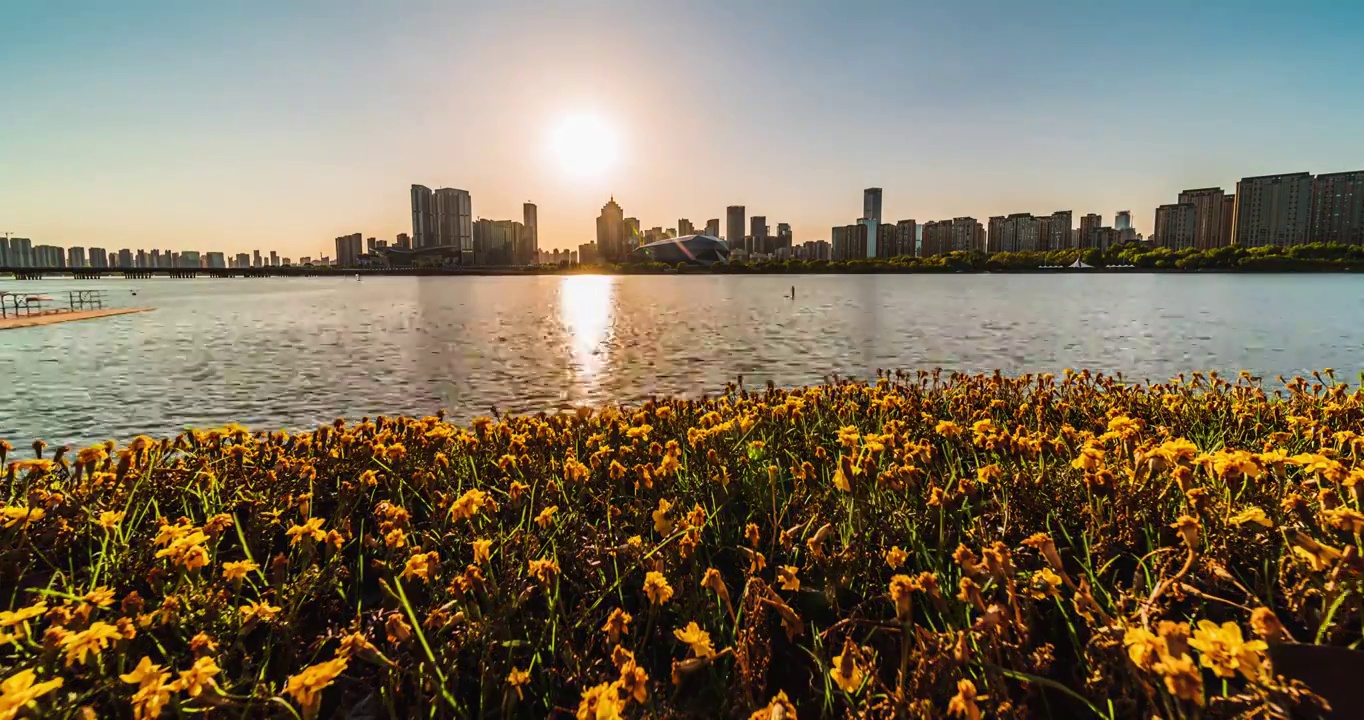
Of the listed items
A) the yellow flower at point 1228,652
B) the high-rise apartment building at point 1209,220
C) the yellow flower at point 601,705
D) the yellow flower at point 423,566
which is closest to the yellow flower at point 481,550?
the yellow flower at point 423,566

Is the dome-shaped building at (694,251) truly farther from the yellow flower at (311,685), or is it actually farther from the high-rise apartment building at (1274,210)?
the yellow flower at (311,685)

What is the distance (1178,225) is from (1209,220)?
6203 mm

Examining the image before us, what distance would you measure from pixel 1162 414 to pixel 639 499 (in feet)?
15.0

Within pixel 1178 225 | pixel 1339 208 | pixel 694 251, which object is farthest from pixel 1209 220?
pixel 694 251

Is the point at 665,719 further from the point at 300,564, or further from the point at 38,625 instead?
the point at 38,625

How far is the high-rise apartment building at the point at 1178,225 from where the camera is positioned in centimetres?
16462

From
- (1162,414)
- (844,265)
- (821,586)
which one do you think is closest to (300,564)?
(821,586)

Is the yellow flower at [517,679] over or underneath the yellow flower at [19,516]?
underneath

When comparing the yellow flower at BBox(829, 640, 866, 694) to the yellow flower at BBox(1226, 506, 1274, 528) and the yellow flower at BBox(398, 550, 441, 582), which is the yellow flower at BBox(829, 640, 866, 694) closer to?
the yellow flower at BBox(398, 550, 441, 582)

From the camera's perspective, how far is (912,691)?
1.89 metres

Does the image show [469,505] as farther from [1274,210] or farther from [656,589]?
[1274,210]

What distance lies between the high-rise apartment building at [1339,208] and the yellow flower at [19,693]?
18941 cm

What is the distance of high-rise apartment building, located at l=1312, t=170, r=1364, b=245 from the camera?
137375 millimetres

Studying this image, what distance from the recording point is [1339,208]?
463ft
